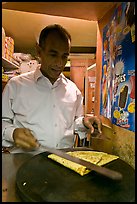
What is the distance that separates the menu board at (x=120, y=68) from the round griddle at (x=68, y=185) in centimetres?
17

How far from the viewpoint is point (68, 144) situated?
0.90m

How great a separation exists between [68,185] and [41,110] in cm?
44

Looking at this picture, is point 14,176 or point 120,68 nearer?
point 14,176

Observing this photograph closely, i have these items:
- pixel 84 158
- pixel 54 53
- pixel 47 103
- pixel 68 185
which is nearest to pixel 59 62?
pixel 54 53

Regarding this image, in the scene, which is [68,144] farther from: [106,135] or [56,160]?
[56,160]

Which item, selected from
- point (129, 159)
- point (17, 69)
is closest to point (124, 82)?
point (129, 159)

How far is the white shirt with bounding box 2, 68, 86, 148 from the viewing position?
833mm

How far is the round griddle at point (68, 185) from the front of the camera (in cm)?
40

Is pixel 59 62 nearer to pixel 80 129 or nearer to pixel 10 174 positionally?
pixel 80 129

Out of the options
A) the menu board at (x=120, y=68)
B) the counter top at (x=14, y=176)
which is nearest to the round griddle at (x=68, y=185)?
the counter top at (x=14, y=176)

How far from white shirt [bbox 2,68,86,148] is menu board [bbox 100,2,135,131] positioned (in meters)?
0.17

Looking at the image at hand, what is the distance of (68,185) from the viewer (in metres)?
0.45

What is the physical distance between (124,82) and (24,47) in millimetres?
2249

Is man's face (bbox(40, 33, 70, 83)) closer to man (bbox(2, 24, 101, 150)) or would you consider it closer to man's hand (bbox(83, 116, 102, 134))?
man (bbox(2, 24, 101, 150))
